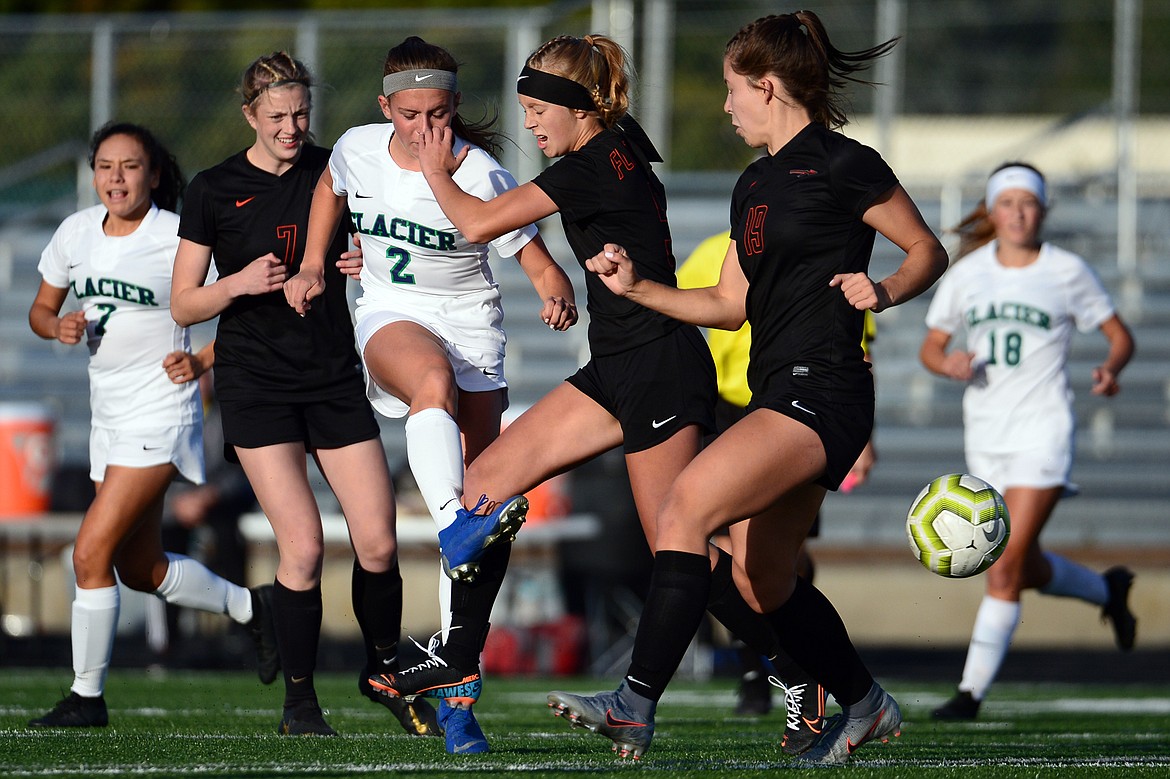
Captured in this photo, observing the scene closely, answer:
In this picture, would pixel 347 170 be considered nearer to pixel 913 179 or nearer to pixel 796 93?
pixel 796 93

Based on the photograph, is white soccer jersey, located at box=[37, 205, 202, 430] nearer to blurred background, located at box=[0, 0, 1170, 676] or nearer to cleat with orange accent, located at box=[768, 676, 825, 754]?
cleat with orange accent, located at box=[768, 676, 825, 754]

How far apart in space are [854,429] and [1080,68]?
1631 cm

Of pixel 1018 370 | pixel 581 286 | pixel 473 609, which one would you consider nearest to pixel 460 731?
pixel 473 609

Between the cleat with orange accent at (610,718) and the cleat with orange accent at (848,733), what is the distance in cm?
60

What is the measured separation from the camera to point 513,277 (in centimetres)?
1545

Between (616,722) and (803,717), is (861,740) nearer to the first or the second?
(803,717)

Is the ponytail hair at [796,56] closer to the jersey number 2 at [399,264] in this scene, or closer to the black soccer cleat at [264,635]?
the jersey number 2 at [399,264]

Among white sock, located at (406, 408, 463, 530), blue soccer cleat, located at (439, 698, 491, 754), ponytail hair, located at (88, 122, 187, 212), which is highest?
ponytail hair, located at (88, 122, 187, 212)

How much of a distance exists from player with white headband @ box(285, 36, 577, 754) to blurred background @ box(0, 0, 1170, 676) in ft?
19.2

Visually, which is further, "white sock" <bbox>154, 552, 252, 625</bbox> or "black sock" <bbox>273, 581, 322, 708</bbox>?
"white sock" <bbox>154, 552, 252, 625</bbox>

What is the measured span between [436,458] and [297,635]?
3.91 feet

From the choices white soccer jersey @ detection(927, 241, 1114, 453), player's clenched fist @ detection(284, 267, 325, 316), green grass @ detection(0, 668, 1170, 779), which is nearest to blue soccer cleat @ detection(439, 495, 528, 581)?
green grass @ detection(0, 668, 1170, 779)

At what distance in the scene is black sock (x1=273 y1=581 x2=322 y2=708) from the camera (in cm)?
575

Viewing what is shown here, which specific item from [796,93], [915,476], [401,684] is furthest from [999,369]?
[915,476]
